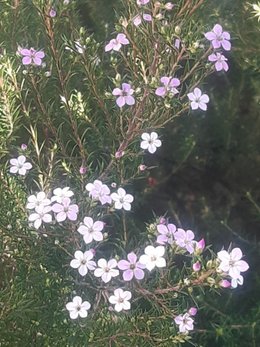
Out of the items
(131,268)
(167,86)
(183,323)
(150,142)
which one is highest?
(167,86)

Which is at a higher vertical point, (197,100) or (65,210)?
(197,100)

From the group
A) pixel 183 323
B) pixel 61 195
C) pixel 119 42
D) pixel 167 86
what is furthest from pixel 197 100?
pixel 183 323

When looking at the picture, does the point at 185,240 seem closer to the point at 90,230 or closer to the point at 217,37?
the point at 90,230

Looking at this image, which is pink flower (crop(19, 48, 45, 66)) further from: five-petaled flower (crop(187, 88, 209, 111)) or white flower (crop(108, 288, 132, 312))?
white flower (crop(108, 288, 132, 312))

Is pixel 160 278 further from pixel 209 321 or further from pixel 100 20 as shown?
pixel 100 20

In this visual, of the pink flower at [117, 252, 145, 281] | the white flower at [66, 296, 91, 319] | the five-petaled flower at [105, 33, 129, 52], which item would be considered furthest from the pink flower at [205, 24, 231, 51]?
the white flower at [66, 296, 91, 319]

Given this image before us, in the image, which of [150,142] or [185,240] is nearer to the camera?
[185,240]

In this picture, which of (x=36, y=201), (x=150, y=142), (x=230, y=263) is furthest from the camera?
(x=150, y=142)
